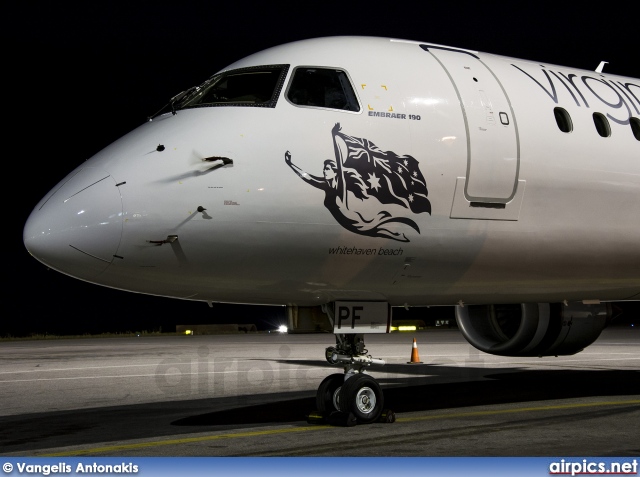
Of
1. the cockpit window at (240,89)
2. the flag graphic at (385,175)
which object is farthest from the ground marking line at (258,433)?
the cockpit window at (240,89)

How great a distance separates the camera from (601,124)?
12.4 m

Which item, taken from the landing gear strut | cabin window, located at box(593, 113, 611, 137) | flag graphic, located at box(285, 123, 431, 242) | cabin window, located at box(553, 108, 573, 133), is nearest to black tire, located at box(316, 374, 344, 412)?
the landing gear strut

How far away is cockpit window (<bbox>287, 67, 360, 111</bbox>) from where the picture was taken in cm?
1067

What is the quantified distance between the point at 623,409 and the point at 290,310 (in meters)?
4.95

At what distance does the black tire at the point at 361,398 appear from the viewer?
36.4 ft

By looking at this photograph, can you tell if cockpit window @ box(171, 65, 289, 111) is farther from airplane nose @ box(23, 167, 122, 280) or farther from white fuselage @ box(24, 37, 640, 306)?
airplane nose @ box(23, 167, 122, 280)

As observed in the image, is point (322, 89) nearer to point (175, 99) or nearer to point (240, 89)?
point (240, 89)

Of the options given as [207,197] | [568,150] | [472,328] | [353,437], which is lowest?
[353,437]

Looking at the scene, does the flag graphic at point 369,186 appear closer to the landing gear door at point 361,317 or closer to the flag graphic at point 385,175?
the flag graphic at point 385,175

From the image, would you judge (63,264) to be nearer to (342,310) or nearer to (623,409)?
(342,310)

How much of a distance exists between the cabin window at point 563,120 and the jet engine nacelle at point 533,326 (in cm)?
348

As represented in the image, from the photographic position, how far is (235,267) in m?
9.98

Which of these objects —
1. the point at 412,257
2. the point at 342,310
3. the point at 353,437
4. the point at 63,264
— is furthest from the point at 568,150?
the point at 63,264

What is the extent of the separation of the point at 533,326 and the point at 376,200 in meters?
5.15
